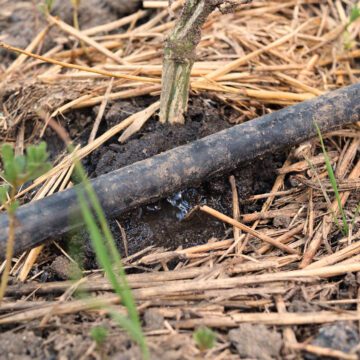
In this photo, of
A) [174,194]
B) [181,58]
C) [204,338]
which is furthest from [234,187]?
[204,338]

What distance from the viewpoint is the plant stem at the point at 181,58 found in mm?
2098

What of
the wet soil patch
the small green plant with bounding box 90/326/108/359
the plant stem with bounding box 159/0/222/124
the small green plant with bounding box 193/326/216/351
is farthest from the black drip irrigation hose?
the small green plant with bounding box 193/326/216/351

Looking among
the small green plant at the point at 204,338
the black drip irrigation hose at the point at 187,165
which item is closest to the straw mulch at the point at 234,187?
the small green plant at the point at 204,338

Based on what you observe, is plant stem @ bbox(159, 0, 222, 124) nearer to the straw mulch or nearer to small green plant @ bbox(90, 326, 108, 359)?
the straw mulch

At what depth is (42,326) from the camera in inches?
65.4

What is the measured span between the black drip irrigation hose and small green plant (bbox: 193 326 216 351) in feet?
1.84

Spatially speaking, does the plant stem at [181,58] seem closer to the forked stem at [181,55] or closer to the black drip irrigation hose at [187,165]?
the forked stem at [181,55]

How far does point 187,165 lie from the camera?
205 centimetres

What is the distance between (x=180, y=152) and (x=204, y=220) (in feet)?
0.90

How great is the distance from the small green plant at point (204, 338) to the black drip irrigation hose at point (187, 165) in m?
0.56

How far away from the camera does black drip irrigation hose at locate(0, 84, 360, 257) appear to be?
1.81 meters

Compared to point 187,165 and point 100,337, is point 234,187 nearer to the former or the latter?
point 187,165

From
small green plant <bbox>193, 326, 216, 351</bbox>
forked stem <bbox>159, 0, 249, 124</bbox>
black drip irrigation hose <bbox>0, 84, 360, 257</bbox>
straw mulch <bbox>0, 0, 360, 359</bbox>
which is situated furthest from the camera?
forked stem <bbox>159, 0, 249, 124</bbox>

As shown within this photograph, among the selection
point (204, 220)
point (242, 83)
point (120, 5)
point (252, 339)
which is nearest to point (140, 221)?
point (204, 220)
